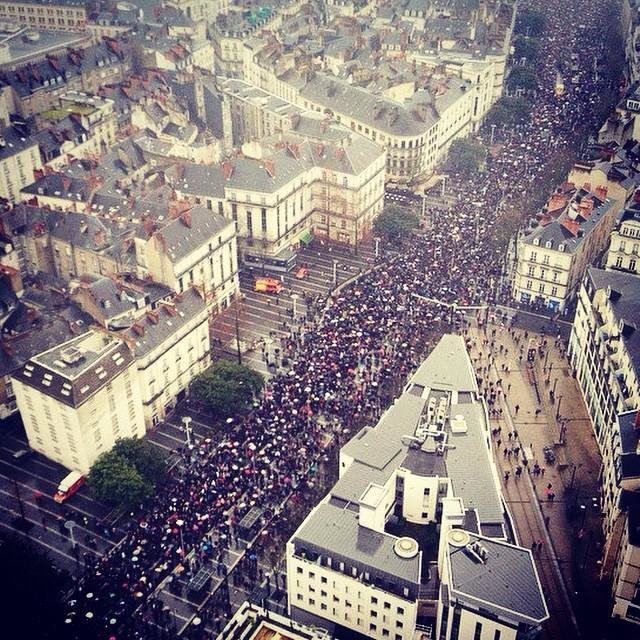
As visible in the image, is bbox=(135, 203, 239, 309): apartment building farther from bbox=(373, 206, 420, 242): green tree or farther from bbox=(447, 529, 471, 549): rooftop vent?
bbox=(447, 529, 471, 549): rooftop vent

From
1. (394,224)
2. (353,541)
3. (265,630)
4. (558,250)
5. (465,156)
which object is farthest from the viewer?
(465,156)

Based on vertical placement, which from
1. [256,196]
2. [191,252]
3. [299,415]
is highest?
[256,196]

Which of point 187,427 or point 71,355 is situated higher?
point 71,355

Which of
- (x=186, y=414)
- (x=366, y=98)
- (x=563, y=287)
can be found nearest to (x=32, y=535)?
(x=186, y=414)

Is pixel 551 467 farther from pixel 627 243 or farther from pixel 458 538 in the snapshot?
pixel 627 243

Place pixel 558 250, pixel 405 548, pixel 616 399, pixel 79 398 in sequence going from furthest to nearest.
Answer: pixel 558 250
pixel 616 399
pixel 79 398
pixel 405 548

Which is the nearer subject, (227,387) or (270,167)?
(227,387)

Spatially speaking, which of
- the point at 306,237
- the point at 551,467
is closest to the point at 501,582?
the point at 551,467

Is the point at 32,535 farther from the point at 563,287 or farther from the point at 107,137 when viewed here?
the point at 107,137

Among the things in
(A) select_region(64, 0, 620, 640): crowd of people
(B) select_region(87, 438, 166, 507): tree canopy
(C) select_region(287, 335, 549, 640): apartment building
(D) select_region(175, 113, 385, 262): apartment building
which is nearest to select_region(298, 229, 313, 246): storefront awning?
(D) select_region(175, 113, 385, 262): apartment building
